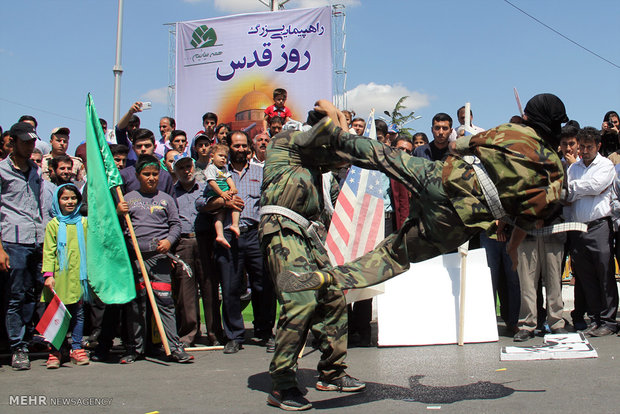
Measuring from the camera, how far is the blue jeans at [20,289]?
19.1 feet

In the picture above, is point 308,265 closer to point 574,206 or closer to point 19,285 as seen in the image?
point 19,285

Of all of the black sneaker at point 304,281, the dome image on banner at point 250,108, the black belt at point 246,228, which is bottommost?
the black sneaker at point 304,281

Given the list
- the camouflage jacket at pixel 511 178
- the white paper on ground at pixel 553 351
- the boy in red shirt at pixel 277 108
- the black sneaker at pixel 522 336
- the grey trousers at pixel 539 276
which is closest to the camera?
the camouflage jacket at pixel 511 178

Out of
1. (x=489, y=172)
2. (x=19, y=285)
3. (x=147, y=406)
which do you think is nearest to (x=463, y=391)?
(x=489, y=172)

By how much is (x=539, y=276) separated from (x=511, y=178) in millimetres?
3407

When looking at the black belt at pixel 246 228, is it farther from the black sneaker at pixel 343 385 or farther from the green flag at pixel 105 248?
the black sneaker at pixel 343 385

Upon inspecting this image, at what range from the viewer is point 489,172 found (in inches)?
154

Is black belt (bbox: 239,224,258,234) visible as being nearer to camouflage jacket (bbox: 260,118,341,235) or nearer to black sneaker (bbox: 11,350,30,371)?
camouflage jacket (bbox: 260,118,341,235)

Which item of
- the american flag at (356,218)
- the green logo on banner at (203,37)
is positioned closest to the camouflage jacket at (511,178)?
the american flag at (356,218)

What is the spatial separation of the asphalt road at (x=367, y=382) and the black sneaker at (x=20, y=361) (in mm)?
72

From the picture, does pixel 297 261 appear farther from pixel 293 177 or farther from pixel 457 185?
pixel 457 185

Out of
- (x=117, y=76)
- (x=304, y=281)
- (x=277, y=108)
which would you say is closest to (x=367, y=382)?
(x=304, y=281)

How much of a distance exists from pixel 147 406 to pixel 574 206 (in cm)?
499

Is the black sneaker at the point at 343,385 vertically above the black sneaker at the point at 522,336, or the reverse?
the black sneaker at the point at 522,336
